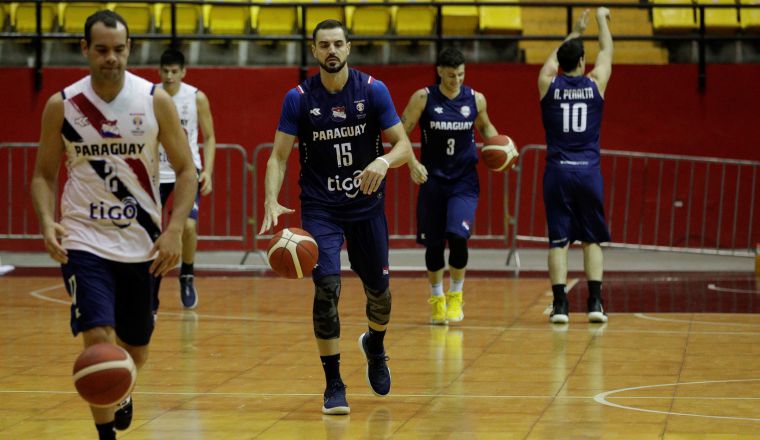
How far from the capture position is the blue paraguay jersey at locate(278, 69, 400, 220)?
841cm

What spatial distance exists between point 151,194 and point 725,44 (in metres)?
14.7

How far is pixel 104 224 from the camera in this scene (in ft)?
21.8

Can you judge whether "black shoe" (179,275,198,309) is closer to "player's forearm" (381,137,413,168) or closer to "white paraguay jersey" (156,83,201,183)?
"white paraguay jersey" (156,83,201,183)

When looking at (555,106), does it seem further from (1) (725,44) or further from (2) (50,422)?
(1) (725,44)

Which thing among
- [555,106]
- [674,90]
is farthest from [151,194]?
[674,90]

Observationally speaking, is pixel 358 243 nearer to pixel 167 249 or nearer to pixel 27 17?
pixel 167 249

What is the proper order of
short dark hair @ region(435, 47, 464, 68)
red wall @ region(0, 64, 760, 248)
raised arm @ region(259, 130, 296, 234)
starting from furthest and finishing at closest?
red wall @ region(0, 64, 760, 248), short dark hair @ region(435, 47, 464, 68), raised arm @ region(259, 130, 296, 234)

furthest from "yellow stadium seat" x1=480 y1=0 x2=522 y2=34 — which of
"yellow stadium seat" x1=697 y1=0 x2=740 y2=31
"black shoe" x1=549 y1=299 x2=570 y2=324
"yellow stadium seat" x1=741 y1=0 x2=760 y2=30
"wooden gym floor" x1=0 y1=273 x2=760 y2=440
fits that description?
"black shoe" x1=549 y1=299 x2=570 y2=324

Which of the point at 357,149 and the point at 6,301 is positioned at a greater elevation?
the point at 357,149

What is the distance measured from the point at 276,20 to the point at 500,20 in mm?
3316

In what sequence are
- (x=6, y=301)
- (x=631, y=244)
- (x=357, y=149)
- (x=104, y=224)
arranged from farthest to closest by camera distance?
(x=631, y=244) → (x=6, y=301) → (x=357, y=149) → (x=104, y=224)

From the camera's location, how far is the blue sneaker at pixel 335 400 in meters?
8.08

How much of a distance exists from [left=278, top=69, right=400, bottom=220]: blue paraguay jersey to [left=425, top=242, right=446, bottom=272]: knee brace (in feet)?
13.1

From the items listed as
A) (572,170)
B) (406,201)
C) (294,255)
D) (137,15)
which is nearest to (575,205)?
(572,170)
